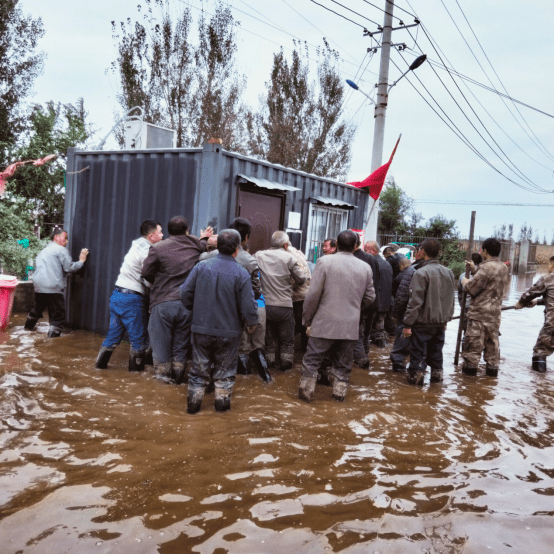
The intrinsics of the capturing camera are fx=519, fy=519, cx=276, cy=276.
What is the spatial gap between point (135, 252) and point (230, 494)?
3791mm

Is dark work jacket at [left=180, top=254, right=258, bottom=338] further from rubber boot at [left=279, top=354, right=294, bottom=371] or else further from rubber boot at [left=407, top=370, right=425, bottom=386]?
rubber boot at [left=407, top=370, right=425, bottom=386]

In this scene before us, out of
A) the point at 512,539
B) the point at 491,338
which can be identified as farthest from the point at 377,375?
the point at 512,539

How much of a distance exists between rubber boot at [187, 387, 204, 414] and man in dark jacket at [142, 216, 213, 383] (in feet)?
3.21

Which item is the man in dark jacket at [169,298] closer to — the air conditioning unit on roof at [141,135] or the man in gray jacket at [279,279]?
the man in gray jacket at [279,279]

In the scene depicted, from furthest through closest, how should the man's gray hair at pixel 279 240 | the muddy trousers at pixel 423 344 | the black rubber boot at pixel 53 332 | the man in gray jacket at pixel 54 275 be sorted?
the black rubber boot at pixel 53 332
the man in gray jacket at pixel 54 275
the man's gray hair at pixel 279 240
the muddy trousers at pixel 423 344

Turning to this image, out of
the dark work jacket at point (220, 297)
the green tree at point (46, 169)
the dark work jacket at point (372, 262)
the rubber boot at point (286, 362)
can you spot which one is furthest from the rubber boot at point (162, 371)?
the green tree at point (46, 169)

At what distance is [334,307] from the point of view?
5.77 metres

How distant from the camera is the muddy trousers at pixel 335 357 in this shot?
230 inches

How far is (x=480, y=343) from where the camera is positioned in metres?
7.71

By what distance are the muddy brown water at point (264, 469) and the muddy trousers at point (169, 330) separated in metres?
0.41

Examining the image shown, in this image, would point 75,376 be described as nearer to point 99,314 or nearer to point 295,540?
point 99,314

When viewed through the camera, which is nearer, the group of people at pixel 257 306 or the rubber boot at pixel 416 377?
the group of people at pixel 257 306

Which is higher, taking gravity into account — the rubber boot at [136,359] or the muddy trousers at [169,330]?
the muddy trousers at [169,330]

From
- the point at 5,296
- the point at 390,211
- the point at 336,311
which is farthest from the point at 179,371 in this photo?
the point at 390,211
